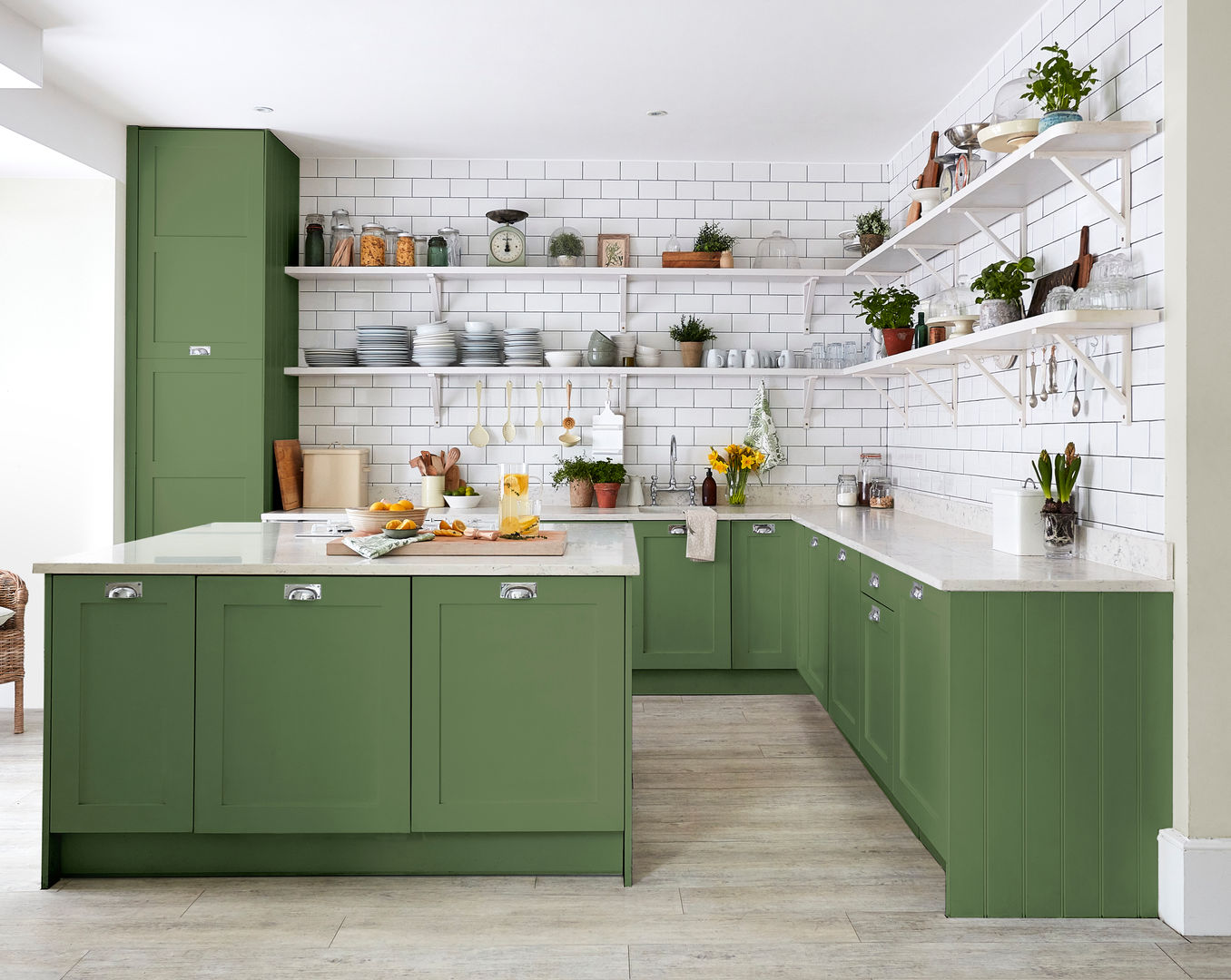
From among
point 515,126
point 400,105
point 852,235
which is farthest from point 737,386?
point 400,105

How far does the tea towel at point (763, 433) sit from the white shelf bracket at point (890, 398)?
1.84 feet

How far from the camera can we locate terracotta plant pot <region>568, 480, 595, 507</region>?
202 inches

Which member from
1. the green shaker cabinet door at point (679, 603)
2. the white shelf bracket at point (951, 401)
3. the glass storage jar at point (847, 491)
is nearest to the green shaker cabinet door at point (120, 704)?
the green shaker cabinet door at point (679, 603)

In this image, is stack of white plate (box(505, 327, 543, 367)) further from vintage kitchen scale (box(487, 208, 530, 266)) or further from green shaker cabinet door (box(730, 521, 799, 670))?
green shaker cabinet door (box(730, 521, 799, 670))

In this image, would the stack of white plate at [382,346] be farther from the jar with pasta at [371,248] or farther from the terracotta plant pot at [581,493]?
the terracotta plant pot at [581,493]

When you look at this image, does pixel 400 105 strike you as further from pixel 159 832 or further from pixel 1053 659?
pixel 1053 659

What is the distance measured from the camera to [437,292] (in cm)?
529

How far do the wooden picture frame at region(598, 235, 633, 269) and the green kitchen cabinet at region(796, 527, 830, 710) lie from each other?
1.77 m

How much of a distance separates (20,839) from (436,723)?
4.91ft

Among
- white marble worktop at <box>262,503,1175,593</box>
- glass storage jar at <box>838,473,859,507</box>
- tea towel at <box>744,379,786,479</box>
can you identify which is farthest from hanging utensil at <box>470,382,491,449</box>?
glass storage jar at <box>838,473,859,507</box>

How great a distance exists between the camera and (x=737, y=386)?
5.48 metres

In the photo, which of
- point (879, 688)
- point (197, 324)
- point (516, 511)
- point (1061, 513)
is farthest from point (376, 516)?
point (197, 324)

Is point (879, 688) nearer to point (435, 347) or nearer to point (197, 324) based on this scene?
point (435, 347)

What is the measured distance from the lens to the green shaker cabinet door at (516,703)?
2.76 meters
